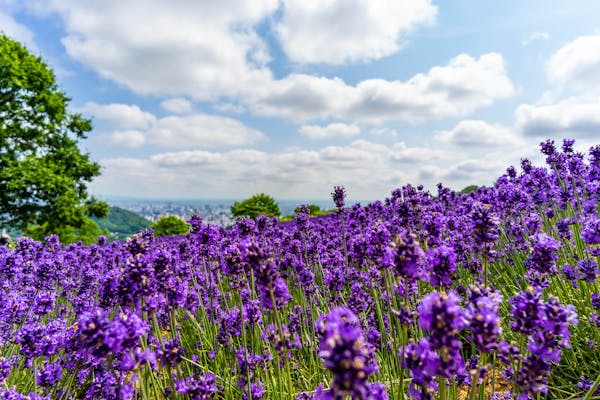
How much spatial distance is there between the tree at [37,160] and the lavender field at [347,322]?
1615 cm

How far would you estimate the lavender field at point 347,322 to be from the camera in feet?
5.62

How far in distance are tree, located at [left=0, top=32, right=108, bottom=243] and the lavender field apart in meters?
16.1

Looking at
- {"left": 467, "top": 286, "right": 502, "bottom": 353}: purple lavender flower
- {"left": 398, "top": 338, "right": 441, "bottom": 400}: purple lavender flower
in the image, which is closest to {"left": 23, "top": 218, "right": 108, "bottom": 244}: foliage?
{"left": 398, "top": 338, "right": 441, "bottom": 400}: purple lavender flower

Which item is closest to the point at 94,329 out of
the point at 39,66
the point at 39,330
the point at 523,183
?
the point at 39,330

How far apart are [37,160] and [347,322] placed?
26.3m

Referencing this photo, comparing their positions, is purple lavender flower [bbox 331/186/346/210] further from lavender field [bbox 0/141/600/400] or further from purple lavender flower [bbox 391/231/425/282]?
purple lavender flower [bbox 391/231/425/282]

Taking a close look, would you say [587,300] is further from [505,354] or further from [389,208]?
[389,208]

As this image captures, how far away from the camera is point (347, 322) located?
2.04 metres

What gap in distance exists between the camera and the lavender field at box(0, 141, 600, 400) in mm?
1713

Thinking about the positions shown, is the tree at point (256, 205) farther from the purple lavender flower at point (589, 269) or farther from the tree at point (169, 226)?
the purple lavender flower at point (589, 269)

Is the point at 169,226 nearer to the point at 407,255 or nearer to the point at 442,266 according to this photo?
the point at 442,266

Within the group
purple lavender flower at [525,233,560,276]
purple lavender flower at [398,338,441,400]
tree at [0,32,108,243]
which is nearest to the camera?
purple lavender flower at [398,338,441,400]

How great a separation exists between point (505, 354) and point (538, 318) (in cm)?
46

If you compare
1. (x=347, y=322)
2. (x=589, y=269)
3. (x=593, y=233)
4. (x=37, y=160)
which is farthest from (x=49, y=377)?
(x=37, y=160)
